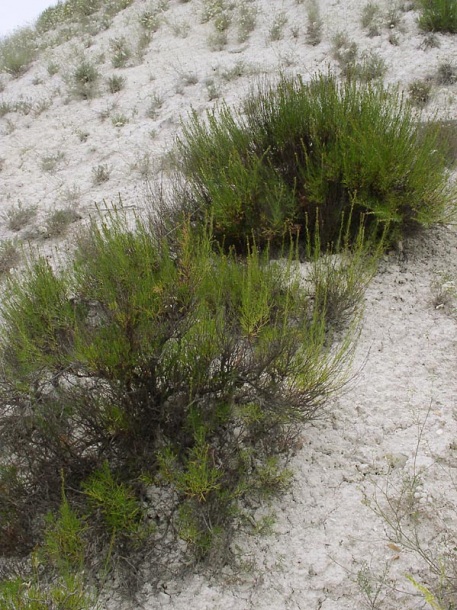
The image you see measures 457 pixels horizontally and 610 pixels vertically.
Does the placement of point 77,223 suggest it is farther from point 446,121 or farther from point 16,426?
point 446,121

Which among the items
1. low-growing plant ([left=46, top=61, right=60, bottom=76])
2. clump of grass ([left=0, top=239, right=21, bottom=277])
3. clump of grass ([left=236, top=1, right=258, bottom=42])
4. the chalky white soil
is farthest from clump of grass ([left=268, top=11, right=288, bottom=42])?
clump of grass ([left=0, top=239, right=21, bottom=277])

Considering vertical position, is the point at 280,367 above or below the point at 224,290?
below

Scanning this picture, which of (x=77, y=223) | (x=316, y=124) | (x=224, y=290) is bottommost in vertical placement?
(x=77, y=223)

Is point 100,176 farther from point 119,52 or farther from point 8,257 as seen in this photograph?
point 119,52

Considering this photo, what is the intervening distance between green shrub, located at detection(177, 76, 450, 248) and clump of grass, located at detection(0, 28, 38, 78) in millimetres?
6338

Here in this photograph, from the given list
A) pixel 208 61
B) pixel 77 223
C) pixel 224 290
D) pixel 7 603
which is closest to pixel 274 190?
pixel 224 290

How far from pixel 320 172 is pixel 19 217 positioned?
309cm

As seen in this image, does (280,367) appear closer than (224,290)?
Yes

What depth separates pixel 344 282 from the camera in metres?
3.83

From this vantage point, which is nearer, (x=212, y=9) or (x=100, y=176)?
(x=100, y=176)

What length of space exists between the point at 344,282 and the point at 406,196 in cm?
84

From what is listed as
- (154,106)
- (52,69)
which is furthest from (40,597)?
(52,69)

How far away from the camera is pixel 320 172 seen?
13.8 ft

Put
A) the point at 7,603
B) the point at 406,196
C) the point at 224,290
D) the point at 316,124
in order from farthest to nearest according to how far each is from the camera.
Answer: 1. the point at 316,124
2. the point at 406,196
3. the point at 224,290
4. the point at 7,603
